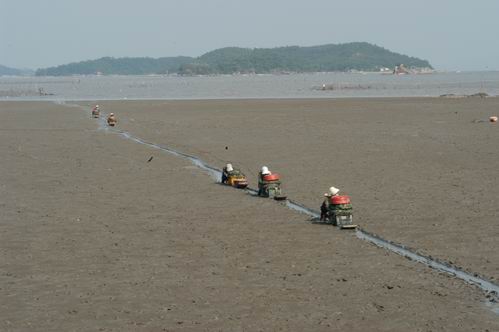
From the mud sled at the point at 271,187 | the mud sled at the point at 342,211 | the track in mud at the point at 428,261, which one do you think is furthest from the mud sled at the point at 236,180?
the mud sled at the point at 342,211

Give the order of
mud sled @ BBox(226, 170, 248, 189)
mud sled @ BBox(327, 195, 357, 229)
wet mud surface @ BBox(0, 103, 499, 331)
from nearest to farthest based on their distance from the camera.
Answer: wet mud surface @ BBox(0, 103, 499, 331) → mud sled @ BBox(327, 195, 357, 229) → mud sled @ BBox(226, 170, 248, 189)

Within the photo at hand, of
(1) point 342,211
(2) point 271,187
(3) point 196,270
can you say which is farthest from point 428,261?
(2) point 271,187

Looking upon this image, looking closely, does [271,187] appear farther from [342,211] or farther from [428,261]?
[428,261]

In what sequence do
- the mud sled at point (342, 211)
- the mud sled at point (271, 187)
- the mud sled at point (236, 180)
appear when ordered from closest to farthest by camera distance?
the mud sled at point (342, 211)
the mud sled at point (271, 187)
the mud sled at point (236, 180)

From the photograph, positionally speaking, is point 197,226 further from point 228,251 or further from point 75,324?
point 75,324

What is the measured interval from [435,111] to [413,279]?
51.2m

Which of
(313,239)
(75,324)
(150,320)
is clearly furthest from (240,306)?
(313,239)

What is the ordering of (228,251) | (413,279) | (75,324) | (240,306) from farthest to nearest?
(228,251) < (413,279) < (240,306) < (75,324)

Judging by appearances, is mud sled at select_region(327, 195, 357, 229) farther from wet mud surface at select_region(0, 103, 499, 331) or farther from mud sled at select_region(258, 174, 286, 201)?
mud sled at select_region(258, 174, 286, 201)

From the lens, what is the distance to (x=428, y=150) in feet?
115

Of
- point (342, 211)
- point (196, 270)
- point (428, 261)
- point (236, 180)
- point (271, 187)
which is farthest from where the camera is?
point (236, 180)

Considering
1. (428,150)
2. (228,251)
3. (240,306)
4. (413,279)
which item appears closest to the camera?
(240,306)

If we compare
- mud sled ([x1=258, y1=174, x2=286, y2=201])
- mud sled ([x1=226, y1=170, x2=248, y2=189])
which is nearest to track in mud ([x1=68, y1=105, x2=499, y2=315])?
mud sled ([x1=226, y1=170, x2=248, y2=189])

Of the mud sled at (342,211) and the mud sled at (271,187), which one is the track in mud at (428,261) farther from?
the mud sled at (271,187)
